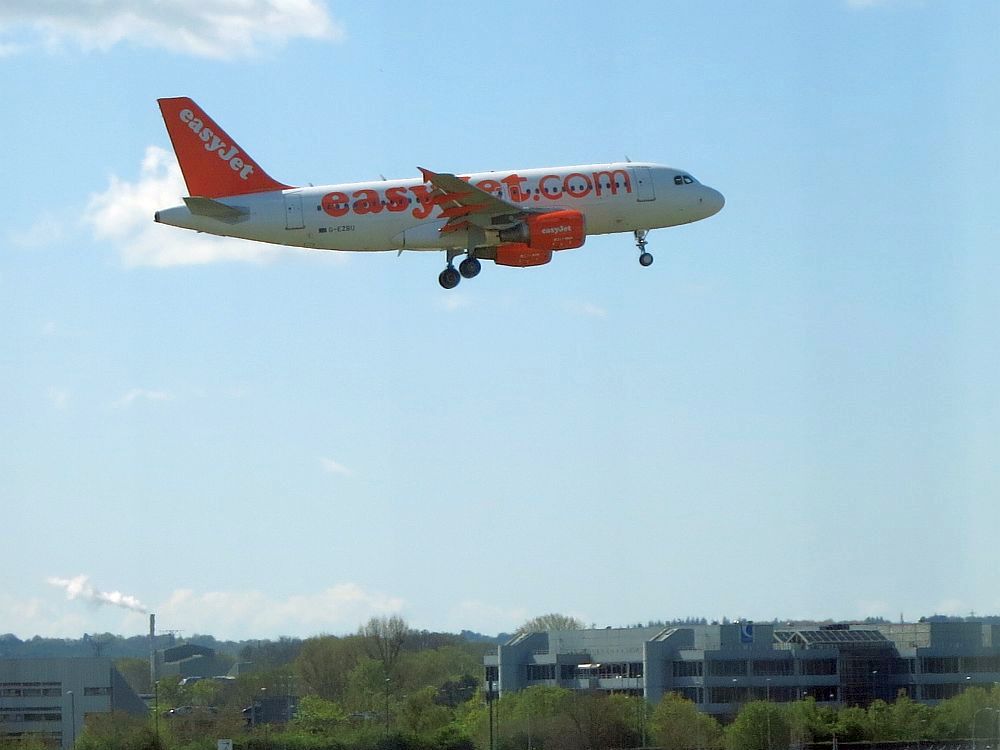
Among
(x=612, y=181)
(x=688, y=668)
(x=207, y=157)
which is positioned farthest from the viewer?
(x=688, y=668)

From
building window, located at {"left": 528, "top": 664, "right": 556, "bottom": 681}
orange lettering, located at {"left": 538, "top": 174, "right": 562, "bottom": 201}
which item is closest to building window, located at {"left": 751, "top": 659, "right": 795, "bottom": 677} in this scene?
building window, located at {"left": 528, "top": 664, "right": 556, "bottom": 681}

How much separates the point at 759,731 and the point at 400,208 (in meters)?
37.5

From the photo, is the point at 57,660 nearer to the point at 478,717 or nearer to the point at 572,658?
the point at 478,717

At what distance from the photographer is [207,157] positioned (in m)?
81.3

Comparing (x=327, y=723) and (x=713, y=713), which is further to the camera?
(x=713, y=713)

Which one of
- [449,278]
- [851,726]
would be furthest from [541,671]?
[449,278]

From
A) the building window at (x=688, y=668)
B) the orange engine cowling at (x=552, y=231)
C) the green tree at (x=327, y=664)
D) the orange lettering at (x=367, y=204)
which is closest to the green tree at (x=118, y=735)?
the orange lettering at (x=367, y=204)

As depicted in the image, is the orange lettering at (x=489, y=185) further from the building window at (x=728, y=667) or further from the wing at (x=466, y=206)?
the building window at (x=728, y=667)

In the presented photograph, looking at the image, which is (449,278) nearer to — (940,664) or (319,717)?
(319,717)

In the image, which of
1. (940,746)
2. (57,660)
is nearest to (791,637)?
(940,746)

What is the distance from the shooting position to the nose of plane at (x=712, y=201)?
269 feet

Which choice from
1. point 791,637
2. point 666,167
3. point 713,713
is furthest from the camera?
point 791,637

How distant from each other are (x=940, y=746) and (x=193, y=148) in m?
51.4

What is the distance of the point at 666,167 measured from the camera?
8125cm
